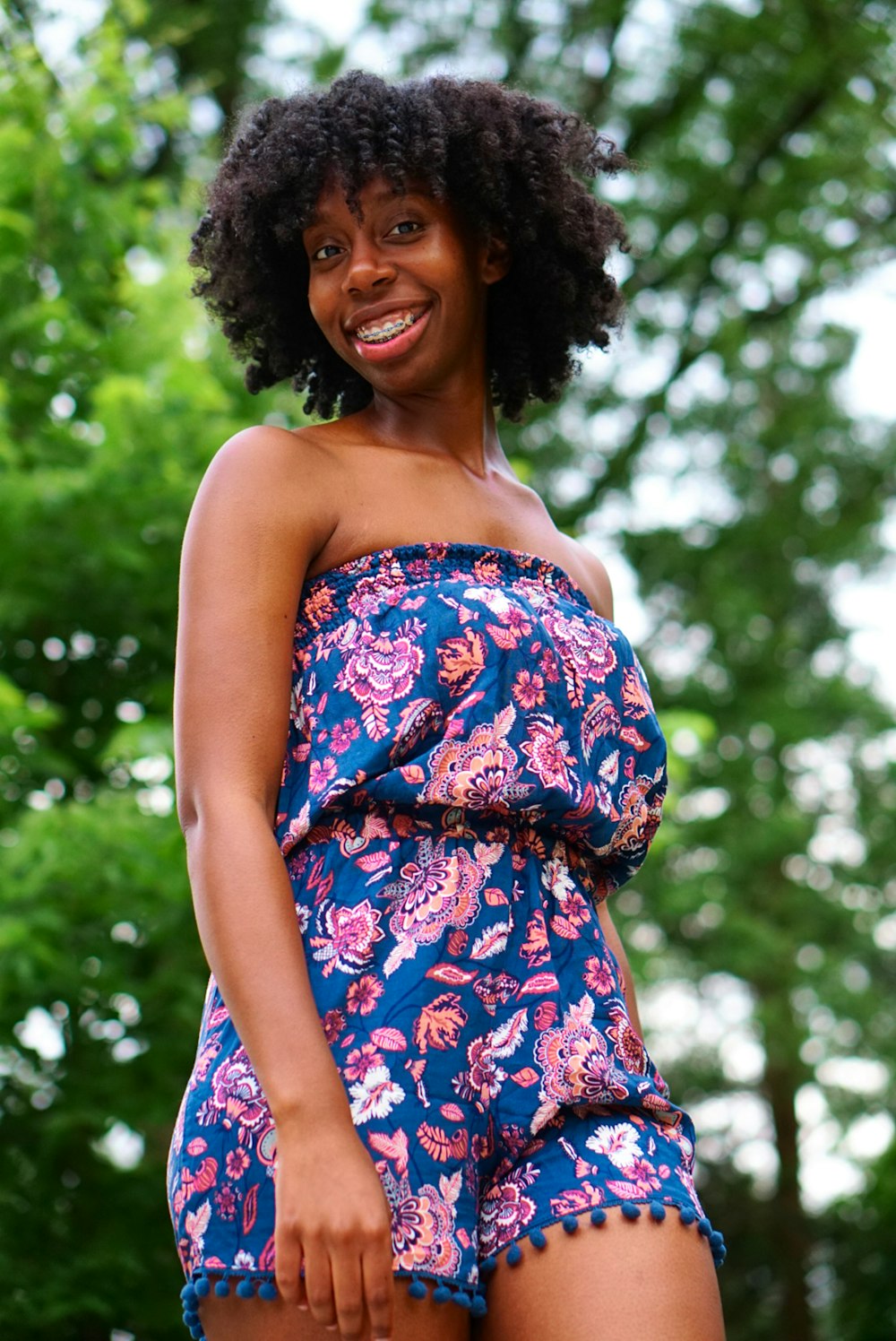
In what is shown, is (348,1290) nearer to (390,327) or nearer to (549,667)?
(549,667)

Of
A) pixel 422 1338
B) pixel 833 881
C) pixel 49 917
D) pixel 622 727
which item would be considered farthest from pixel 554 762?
pixel 833 881

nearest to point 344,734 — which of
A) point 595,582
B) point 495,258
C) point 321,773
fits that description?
point 321,773

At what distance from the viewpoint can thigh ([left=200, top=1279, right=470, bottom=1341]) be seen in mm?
1590

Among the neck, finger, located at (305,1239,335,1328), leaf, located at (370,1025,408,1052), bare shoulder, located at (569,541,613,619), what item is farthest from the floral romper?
bare shoulder, located at (569,541,613,619)

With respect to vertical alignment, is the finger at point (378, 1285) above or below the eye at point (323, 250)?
below

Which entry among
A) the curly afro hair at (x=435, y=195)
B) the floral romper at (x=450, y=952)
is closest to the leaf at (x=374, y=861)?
the floral romper at (x=450, y=952)

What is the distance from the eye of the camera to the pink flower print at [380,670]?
180 centimetres

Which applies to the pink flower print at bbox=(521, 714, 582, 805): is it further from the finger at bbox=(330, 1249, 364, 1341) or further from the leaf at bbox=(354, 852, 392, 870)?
the finger at bbox=(330, 1249, 364, 1341)

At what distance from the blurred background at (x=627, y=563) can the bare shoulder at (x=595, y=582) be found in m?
0.52

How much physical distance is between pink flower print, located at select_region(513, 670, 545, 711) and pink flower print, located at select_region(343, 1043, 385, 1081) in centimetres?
41

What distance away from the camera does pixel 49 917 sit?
4266 millimetres

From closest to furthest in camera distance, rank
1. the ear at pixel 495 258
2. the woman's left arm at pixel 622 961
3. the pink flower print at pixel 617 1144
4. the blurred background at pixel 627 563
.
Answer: the pink flower print at pixel 617 1144 < the woman's left arm at pixel 622 961 < the ear at pixel 495 258 < the blurred background at pixel 627 563

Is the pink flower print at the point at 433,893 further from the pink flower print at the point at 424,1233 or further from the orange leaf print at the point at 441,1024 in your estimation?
the pink flower print at the point at 424,1233

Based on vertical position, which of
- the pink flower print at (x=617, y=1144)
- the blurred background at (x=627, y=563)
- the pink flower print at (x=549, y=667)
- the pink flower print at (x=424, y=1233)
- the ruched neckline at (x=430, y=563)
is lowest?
the pink flower print at (x=424, y=1233)
